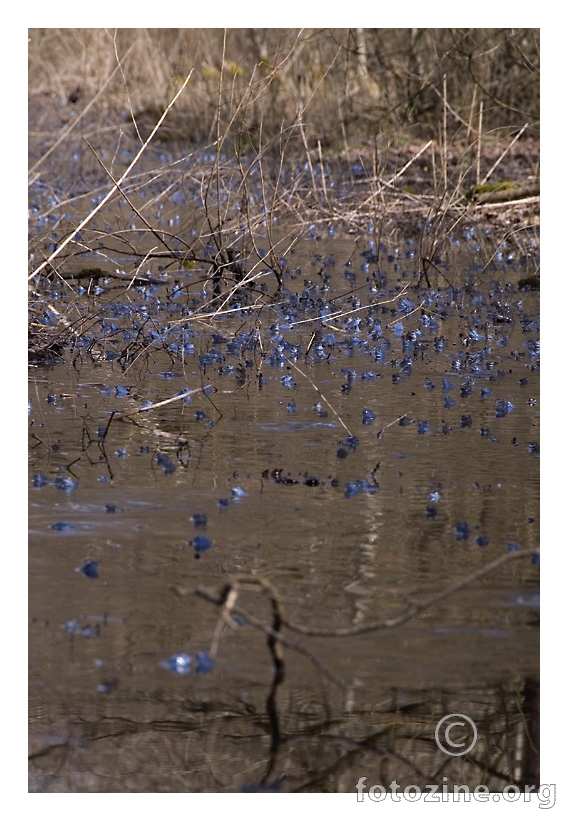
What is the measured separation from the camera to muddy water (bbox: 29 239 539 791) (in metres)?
2.62

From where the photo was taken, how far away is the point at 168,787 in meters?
2.49

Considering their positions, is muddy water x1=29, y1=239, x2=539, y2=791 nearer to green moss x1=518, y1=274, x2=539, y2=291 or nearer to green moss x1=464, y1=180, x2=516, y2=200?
green moss x1=518, y1=274, x2=539, y2=291

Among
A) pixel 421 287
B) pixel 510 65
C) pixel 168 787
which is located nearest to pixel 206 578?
pixel 168 787

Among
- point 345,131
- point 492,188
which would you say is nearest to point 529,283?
point 492,188

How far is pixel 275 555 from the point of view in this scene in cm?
356

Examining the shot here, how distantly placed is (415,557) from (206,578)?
27.3 inches

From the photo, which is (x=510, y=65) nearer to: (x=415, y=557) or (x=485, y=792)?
(x=415, y=557)
